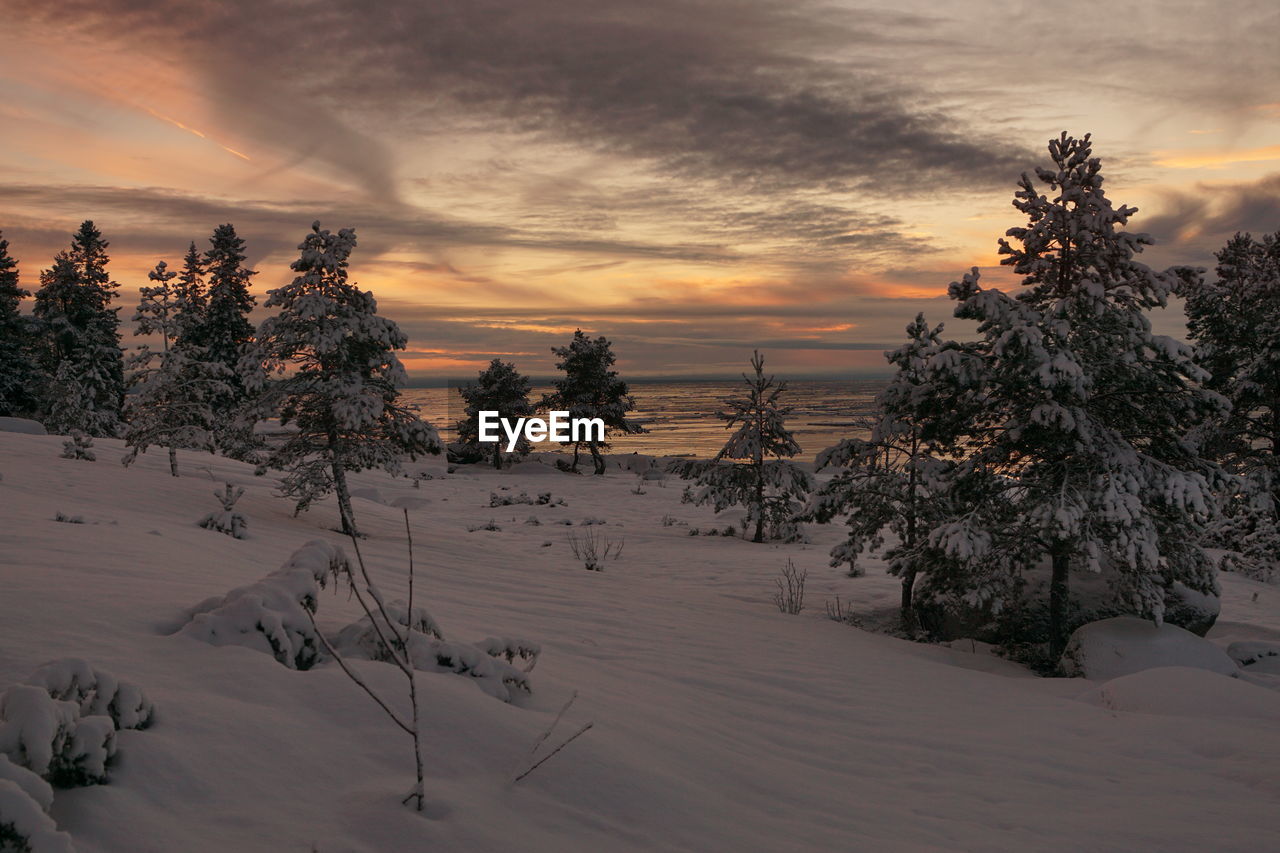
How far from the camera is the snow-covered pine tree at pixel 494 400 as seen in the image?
4731 centimetres

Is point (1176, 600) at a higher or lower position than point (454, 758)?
lower

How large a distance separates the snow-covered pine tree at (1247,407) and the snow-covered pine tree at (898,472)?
7.98 m

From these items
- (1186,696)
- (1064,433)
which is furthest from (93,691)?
(1064,433)

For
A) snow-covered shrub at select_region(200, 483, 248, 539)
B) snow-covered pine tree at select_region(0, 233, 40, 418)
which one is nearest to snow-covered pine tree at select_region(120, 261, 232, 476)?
snow-covered shrub at select_region(200, 483, 248, 539)

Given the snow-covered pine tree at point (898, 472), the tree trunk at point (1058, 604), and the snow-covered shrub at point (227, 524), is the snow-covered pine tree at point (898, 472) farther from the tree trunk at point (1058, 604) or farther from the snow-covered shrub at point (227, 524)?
the snow-covered shrub at point (227, 524)

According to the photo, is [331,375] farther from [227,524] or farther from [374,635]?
[374,635]

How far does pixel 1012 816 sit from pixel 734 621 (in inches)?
A: 212


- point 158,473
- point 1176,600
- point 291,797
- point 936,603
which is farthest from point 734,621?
point 158,473

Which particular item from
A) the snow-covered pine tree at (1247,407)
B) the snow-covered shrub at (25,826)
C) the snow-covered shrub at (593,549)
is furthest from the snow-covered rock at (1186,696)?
the snow-covered pine tree at (1247,407)

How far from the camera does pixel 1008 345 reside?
328 inches

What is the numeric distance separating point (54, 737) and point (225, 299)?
42.5m

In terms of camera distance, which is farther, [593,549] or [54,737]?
[593,549]

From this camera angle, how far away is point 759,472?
779 inches

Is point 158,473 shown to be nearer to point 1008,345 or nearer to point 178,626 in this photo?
point 178,626
